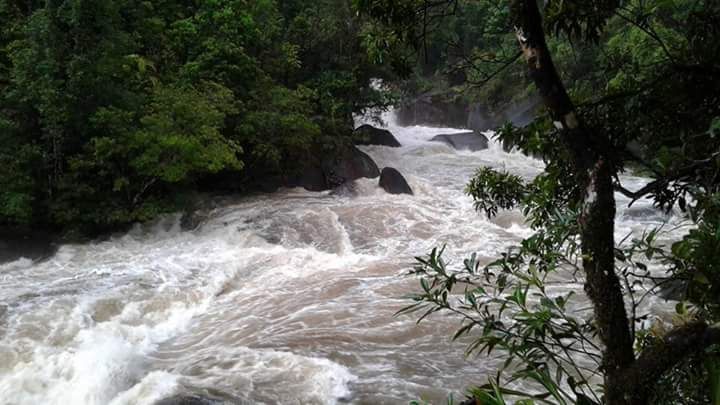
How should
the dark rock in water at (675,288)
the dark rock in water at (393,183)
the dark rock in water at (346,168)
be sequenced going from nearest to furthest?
the dark rock in water at (675,288) < the dark rock in water at (393,183) < the dark rock in water at (346,168)

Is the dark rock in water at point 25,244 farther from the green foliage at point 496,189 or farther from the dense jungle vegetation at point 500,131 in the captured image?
the green foliage at point 496,189

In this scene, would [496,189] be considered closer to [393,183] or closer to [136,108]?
[136,108]

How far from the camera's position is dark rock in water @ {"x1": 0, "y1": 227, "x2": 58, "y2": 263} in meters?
8.48

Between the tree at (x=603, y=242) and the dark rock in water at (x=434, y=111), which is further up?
the dark rock in water at (x=434, y=111)

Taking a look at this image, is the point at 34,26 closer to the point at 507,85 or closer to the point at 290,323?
the point at 290,323

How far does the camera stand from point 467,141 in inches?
773

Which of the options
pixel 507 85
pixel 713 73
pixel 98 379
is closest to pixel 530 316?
pixel 713 73

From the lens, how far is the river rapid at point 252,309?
4715 millimetres

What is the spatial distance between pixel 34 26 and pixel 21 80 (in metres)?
0.91

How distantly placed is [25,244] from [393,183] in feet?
25.0

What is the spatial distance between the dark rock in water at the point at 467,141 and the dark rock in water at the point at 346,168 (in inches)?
227

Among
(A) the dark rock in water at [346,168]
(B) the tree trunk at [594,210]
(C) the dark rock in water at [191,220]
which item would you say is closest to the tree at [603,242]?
(B) the tree trunk at [594,210]

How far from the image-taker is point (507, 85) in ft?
75.0

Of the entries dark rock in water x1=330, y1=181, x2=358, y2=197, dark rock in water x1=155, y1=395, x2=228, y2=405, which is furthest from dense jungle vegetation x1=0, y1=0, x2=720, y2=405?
dark rock in water x1=155, y1=395, x2=228, y2=405
